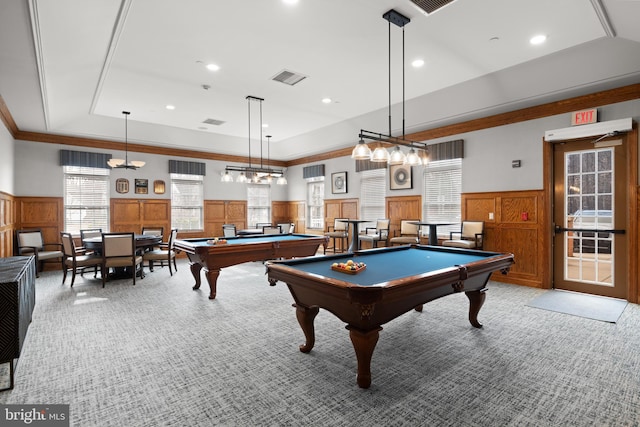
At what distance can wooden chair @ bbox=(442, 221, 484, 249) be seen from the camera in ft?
19.0

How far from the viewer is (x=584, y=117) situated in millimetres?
4922

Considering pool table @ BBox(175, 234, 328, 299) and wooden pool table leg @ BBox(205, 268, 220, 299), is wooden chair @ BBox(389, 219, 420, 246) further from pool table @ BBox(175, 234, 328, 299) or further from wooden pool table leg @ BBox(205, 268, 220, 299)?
wooden pool table leg @ BBox(205, 268, 220, 299)

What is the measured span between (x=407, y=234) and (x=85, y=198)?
7.54 m

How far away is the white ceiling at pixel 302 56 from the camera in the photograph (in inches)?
129

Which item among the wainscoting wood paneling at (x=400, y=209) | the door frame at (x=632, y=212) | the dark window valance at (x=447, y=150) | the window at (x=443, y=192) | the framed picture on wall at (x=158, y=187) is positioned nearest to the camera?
the door frame at (x=632, y=212)

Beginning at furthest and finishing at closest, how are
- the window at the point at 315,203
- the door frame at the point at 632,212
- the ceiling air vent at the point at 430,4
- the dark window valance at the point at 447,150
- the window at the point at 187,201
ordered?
the window at the point at 315,203
the window at the point at 187,201
the dark window valance at the point at 447,150
the door frame at the point at 632,212
the ceiling air vent at the point at 430,4

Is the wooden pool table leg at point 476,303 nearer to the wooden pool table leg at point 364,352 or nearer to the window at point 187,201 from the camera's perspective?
the wooden pool table leg at point 364,352

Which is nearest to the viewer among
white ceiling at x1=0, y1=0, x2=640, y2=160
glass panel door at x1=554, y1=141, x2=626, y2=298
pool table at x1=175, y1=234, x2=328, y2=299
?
white ceiling at x1=0, y1=0, x2=640, y2=160

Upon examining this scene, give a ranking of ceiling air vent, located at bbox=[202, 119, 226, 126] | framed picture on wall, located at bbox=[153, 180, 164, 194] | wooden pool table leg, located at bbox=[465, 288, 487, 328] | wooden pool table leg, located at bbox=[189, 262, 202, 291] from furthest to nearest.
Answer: framed picture on wall, located at bbox=[153, 180, 164, 194]
ceiling air vent, located at bbox=[202, 119, 226, 126]
wooden pool table leg, located at bbox=[189, 262, 202, 291]
wooden pool table leg, located at bbox=[465, 288, 487, 328]

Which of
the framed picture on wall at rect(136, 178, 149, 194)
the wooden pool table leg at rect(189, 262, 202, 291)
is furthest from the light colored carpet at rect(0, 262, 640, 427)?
the framed picture on wall at rect(136, 178, 149, 194)

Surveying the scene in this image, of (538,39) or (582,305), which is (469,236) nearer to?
(582,305)

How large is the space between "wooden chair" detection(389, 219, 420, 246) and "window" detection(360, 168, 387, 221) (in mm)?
962

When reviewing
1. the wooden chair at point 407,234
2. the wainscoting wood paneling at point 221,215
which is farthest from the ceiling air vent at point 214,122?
the wooden chair at point 407,234

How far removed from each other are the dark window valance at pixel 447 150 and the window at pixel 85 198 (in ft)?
25.2
